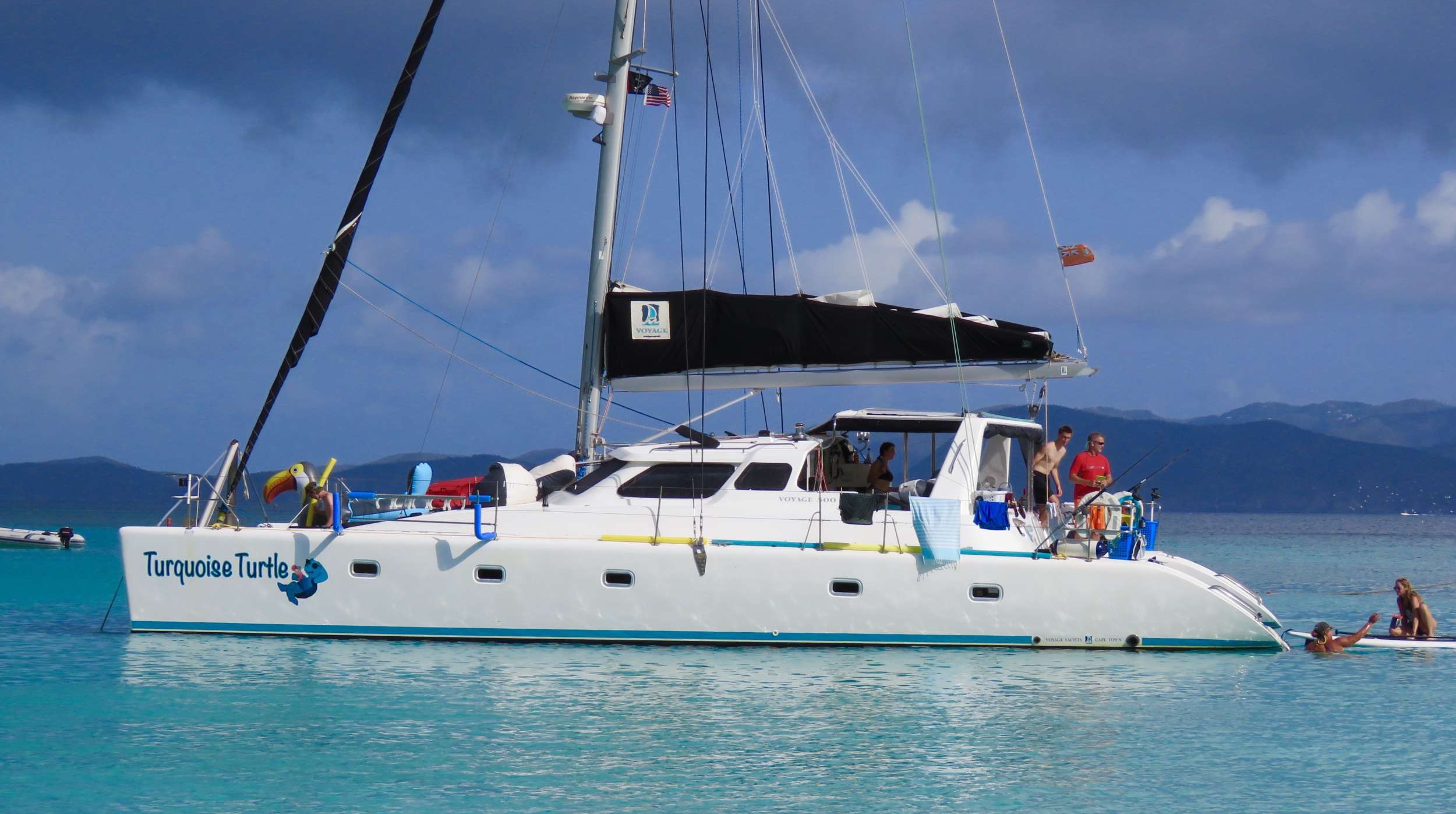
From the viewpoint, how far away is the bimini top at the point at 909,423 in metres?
14.8

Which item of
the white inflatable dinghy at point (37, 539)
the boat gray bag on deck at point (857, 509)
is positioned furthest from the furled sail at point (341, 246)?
the white inflatable dinghy at point (37, 539)

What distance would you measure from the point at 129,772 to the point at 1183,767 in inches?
289

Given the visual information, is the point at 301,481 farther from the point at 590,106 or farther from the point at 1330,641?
the point at 1330,641

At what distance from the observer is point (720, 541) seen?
13.6 metres

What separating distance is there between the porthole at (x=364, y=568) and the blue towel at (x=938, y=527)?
17.9 ft

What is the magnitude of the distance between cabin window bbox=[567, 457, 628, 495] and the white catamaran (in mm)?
24

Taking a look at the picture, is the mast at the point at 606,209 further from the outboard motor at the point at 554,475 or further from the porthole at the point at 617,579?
the porthole at the point at 617,579

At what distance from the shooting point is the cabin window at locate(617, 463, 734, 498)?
1405 cm

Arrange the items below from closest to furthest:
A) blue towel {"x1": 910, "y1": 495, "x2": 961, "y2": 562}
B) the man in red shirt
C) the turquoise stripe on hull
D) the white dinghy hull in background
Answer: blue towel {"x1": 910, "y1": 495, "x2": 961, "y2": 562} → the turquoise stripe on hull → the man in red shirt → the white dinghy hull in background

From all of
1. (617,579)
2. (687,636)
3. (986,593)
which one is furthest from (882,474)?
(617,579)

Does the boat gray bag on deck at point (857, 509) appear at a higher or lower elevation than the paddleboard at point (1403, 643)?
higher

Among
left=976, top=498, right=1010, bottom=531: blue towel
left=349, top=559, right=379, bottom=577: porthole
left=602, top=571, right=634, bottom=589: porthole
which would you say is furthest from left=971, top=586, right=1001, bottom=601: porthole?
left=349, top=559, right=379, bottom=577: porthole

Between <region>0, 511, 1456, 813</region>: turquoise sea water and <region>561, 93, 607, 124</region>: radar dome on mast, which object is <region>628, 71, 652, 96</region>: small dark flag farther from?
<region>0, 511, 1456, 813</region>: turquoise sea water

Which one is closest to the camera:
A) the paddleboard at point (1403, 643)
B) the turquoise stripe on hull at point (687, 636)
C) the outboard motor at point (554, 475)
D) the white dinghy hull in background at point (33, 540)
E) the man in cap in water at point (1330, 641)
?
the turquoise stripe on hull at point (687, 636)
